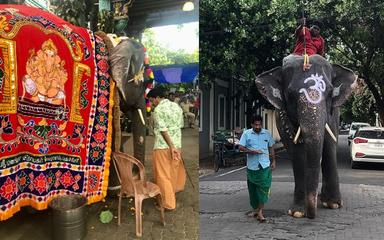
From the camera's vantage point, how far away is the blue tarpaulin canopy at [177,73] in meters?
11.6

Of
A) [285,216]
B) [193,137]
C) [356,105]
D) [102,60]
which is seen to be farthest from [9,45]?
[356,105]

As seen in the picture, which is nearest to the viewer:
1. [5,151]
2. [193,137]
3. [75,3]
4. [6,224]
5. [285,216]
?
[5,151]

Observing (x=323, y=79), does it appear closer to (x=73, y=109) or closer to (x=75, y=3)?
(x=73, y=109)

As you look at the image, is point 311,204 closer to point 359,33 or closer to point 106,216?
point 106,216

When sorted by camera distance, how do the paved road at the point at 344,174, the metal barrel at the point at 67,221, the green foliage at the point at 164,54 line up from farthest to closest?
the green foliage at the point at 164,54, the paved road at the point at 344,174, the metal barrel at the point at 67,221

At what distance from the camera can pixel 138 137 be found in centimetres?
551

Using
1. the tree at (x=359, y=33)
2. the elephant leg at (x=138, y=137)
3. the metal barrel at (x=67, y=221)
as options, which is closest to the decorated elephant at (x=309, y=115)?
the elephant leg at (x=138, y=137)

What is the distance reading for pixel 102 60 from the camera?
475cm

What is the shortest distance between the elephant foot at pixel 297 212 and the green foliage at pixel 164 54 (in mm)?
7766

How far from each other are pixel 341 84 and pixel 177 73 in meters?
6.68

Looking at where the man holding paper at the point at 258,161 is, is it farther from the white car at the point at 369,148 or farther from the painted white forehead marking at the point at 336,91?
the white car at the point at 369,148

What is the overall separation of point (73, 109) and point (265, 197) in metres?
2.49

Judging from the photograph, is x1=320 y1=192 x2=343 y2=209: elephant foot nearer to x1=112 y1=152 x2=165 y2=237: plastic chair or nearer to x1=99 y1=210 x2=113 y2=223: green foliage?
x1=112 y1=152 x2=165 y2=237: plastic chair

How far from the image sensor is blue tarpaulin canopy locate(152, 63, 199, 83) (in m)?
11.6
